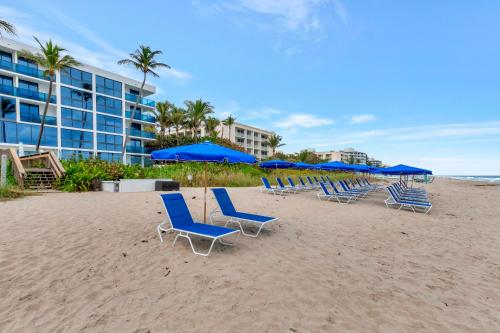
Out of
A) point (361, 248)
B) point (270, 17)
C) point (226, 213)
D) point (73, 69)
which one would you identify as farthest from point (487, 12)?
point (73, 69)

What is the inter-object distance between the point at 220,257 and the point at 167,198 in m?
1.54

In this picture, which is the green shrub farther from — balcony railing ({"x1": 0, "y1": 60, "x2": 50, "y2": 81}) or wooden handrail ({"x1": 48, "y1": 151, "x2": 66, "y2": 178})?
balcony railing ({"x1": 0, "y1": 60, "x2": 50, "y2": 81})

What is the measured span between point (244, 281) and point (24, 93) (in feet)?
113

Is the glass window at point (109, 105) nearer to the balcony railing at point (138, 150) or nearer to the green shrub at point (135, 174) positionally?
the balcony railing at point (138, 150)

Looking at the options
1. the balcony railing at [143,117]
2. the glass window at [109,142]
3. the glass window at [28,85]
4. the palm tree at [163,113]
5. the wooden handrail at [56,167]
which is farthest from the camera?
the palm tree at [163,113]

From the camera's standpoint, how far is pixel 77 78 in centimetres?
2997

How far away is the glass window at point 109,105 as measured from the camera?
32.0 metres

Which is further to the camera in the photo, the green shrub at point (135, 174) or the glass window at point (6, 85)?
the glass window at point (6, 85)

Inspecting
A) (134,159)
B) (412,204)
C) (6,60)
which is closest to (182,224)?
(412,204)

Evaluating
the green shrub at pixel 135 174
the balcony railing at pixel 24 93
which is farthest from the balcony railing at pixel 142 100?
the green shrub at pixel 135 174

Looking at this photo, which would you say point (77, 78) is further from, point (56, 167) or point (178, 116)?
point (56, 167)

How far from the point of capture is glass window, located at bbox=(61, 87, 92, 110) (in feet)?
94.9

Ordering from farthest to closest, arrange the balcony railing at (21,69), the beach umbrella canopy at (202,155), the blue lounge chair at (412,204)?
the balcony railing at (21,69)
the blue lounge chair at (412,204)
the beach umbrella canopy at (202,155)

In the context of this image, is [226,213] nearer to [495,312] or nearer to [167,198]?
[167,198]
